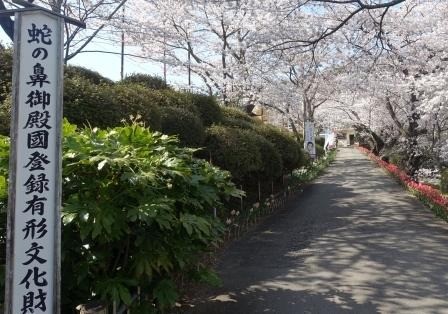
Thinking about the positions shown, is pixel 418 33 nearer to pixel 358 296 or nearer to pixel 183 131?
pixel 183 131

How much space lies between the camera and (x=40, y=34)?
3004 millimetres

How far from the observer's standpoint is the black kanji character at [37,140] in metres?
2.94

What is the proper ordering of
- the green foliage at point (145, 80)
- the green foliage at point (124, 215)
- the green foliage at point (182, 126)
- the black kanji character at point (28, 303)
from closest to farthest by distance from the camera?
1. the black kanji character at point (28, 303)
2. the green foliage at point (124, 215)
3. the green foliage at point (182, 126)
4. the green foliage at point (145, 80)

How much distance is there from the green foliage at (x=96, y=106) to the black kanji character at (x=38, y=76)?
2166 millimetres

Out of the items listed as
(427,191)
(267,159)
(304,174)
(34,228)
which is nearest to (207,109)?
(267,159)

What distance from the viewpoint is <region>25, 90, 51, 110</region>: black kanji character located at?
→ 2.96m

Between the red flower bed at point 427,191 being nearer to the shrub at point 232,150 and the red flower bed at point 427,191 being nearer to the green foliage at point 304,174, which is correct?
the green foliage at point 304,174

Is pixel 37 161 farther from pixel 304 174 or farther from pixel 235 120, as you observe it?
pixel 304 174

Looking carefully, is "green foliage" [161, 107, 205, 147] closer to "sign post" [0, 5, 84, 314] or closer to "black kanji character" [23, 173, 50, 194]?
"sign post" [0, 5, 84, 314]

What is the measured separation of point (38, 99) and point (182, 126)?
513 centimetres

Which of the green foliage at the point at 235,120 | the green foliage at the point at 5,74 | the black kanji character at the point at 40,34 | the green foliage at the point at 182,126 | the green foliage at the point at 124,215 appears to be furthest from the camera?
the green foliage at the point at 235,120

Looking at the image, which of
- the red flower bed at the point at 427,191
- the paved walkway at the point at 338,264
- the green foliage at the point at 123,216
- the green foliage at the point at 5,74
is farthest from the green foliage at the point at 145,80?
the red flower bed at the point at 427,191

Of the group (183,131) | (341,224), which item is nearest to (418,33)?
(341,224)

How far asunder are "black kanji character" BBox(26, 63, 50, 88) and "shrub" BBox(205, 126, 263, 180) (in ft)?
20.2
